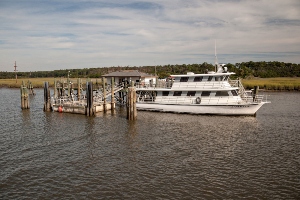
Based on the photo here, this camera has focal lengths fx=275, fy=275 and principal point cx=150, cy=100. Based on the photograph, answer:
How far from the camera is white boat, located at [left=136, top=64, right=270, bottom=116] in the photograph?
35.5m

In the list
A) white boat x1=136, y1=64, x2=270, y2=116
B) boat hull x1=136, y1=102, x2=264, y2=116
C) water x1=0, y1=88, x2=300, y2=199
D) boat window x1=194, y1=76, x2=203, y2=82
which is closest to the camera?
water x1=0, y1=88, x2=300, y2=199

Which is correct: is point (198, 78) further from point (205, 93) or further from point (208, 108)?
point (208, 108)

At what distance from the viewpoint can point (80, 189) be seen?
51.2ft

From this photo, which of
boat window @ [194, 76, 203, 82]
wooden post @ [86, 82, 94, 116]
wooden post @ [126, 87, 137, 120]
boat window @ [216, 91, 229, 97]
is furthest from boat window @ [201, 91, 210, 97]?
wooden post @ [86, 82, 94, 116]

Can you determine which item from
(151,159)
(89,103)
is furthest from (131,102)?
(151,159)

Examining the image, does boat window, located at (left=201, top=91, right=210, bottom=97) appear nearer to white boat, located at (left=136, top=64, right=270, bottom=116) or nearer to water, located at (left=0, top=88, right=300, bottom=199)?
white boat, located at (left=136, top=64, right=270, bottom=116)

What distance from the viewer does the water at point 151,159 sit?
51.0ft

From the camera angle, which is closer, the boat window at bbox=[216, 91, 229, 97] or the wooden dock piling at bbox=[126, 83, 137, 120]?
the wooden dock piling at bbox=[126, 83, 137, 120]

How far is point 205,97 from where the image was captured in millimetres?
37281

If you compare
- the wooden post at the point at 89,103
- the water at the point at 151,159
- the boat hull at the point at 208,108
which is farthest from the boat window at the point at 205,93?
the wooden post at the point at 89,103

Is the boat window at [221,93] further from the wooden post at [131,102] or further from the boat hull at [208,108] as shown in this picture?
the wooden post at [131,102]

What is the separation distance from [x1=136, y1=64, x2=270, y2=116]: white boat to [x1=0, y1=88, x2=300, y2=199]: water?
2769mm

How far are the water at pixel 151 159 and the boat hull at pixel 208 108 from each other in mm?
2462

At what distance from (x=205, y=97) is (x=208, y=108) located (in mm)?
1631
